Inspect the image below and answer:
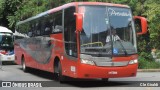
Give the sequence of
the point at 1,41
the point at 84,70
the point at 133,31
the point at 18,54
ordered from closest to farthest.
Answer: the point at 84,70 < the point at 133,31 < the point at 18,54 < the point at 1,41

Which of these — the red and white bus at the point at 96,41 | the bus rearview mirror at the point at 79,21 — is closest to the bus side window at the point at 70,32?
the red and white bus at the point at 96,41

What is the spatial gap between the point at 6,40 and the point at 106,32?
18393mm

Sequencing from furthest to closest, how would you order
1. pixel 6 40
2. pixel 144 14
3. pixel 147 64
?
pixel 6 40 < pixel 144 14 < pixel 147 64

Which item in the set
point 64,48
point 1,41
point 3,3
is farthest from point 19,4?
point 64,48

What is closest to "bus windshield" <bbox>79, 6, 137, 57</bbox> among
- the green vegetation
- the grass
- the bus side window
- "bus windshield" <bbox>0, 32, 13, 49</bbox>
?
the bus side window

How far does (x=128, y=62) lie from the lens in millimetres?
→ 14758

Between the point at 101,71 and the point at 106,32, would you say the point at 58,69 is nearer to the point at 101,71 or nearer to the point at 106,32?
the point at 101,71

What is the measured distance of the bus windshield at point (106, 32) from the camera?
14453mm

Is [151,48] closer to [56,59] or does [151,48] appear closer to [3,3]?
[56,59]

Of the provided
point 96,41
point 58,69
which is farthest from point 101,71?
point 58,69

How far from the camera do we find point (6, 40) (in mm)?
31781

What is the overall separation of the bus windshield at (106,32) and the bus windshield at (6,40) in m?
17.6

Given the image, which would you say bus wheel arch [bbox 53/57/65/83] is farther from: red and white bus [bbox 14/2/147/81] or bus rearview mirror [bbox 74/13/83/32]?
bus rearview mirror [bbox 74/13/83/32]

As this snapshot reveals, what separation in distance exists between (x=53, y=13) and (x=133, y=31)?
4.16m
